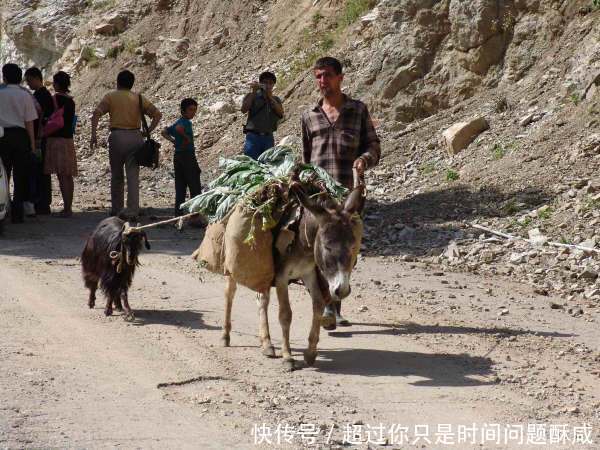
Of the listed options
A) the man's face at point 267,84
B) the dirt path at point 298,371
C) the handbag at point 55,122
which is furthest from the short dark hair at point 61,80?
the dirt path at point 298,371

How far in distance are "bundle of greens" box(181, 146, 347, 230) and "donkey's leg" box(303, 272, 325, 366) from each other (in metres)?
0.52

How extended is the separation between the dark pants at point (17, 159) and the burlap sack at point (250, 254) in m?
7.20

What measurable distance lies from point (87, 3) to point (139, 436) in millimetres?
26410

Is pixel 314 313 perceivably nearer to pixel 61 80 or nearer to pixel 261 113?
pixel 261 113

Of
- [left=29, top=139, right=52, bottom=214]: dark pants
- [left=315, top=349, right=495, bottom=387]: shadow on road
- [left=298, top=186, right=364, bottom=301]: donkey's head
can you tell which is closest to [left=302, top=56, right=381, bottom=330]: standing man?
[left=315, top=349, right=495, bottom=387]: shadow on road

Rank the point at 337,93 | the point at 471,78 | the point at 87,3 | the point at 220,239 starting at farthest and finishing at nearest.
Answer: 1. the point at 87,3
2. the point at 471,78
3. the point at 337,93
4. the point at 220,239

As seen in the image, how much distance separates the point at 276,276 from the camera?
6699mm

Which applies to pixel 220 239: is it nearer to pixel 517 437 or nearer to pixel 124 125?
pixel 517 437

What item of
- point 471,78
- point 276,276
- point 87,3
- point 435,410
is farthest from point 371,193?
point 87,3

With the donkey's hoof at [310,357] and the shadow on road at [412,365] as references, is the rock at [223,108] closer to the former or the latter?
the shadow on road at [412,365]

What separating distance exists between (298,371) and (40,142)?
8.61 meters

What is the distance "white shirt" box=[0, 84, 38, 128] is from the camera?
41.2ft

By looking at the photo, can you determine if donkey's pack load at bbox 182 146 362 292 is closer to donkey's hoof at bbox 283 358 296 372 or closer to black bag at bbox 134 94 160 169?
donkey's hoof at bbox 283 358 296 372

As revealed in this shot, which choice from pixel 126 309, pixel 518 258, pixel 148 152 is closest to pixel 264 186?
pixel 126 309
